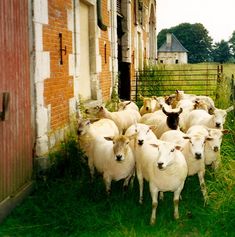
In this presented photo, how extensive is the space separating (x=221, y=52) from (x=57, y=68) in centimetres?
10998

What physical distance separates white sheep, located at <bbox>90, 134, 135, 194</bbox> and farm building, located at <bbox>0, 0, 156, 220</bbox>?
0.97 metres

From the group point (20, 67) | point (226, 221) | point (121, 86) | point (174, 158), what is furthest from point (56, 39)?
point (121, 86)

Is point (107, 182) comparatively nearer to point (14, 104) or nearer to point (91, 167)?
point (91, 167)

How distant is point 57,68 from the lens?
8.42 metres

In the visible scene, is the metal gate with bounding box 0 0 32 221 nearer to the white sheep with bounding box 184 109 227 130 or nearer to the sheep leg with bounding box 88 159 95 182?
the sheep leg with bounding box 88 159 95 182

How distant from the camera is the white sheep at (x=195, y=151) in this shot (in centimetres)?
683

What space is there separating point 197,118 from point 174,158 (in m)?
3.76

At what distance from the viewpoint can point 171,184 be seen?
6.43 metres

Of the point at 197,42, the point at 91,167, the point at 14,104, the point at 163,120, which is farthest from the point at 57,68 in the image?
the point at 197,42

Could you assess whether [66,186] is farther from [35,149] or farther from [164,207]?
[164,207]

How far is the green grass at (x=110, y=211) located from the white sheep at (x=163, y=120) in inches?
63.8

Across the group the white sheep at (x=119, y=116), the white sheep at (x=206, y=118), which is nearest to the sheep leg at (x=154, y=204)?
the white sheep at (x=206, y=118)

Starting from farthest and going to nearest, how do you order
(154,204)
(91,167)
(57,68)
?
1. (57,68)
2. (91,167)
3. (154,204)

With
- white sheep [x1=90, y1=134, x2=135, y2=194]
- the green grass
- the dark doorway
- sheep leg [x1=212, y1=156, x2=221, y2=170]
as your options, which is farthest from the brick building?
sheep leg [x1=212, y1=156, x2=221, y2=170]
